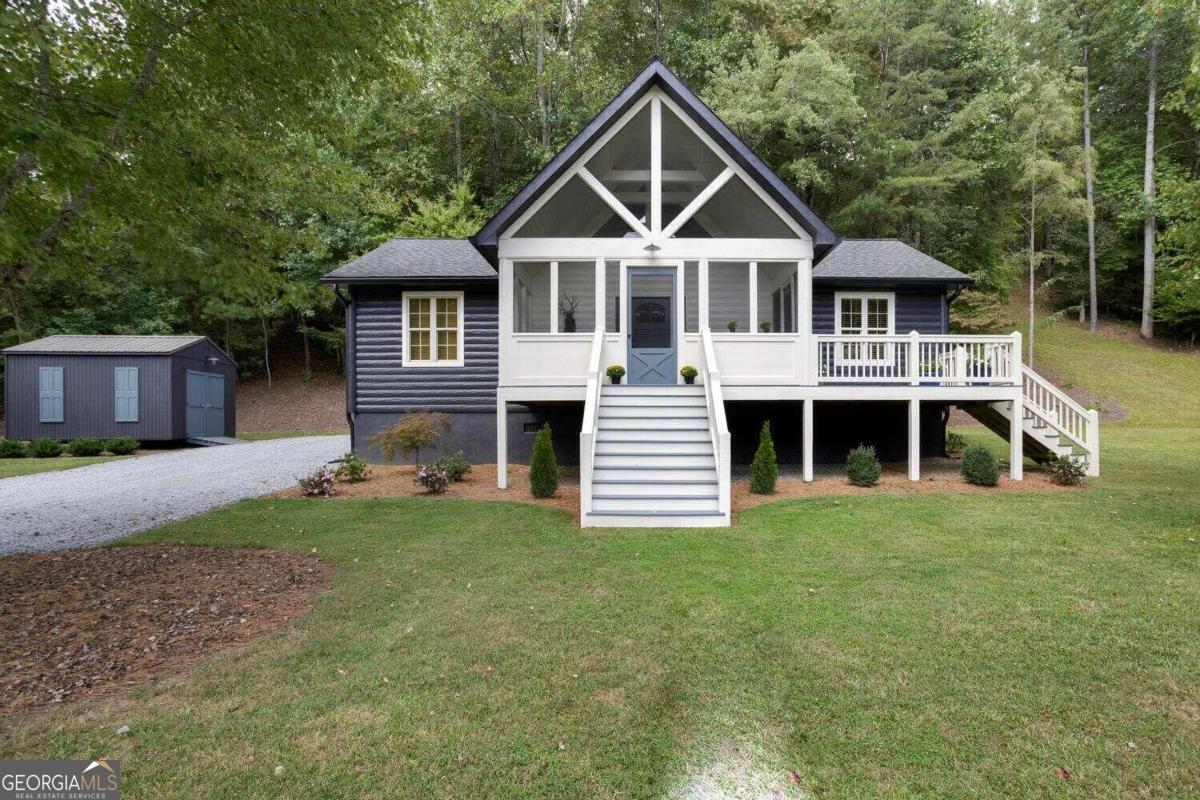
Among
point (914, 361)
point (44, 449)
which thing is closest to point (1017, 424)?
point (914, 361)

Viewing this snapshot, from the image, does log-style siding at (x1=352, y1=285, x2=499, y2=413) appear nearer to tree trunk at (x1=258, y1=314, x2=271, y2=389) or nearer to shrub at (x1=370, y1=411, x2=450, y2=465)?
shrub at (x1=370, y1=411, x2=450, y2=465)

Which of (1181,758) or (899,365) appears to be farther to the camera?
(899,365)

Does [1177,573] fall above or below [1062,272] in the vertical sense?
below

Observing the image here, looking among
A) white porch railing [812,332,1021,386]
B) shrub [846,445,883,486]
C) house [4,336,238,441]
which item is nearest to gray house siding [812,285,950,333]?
white porch railing [812,332,1021,386]

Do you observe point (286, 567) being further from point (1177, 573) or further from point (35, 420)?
point (35, 420)

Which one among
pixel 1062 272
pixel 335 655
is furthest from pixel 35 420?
pixel 1062 272

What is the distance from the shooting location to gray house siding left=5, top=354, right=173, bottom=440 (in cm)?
1902

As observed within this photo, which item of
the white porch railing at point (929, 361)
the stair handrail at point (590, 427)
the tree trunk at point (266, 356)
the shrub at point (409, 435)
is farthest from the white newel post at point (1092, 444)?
the tree trunk at point (266, 356)

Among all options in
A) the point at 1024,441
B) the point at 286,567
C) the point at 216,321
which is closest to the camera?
the point at 286,567

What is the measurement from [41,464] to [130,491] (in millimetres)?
7708

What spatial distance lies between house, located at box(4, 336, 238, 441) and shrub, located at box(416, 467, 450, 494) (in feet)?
47.6

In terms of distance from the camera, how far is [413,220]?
26734 mm

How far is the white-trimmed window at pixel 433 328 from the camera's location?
45.4ft

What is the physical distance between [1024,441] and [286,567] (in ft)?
47.4
